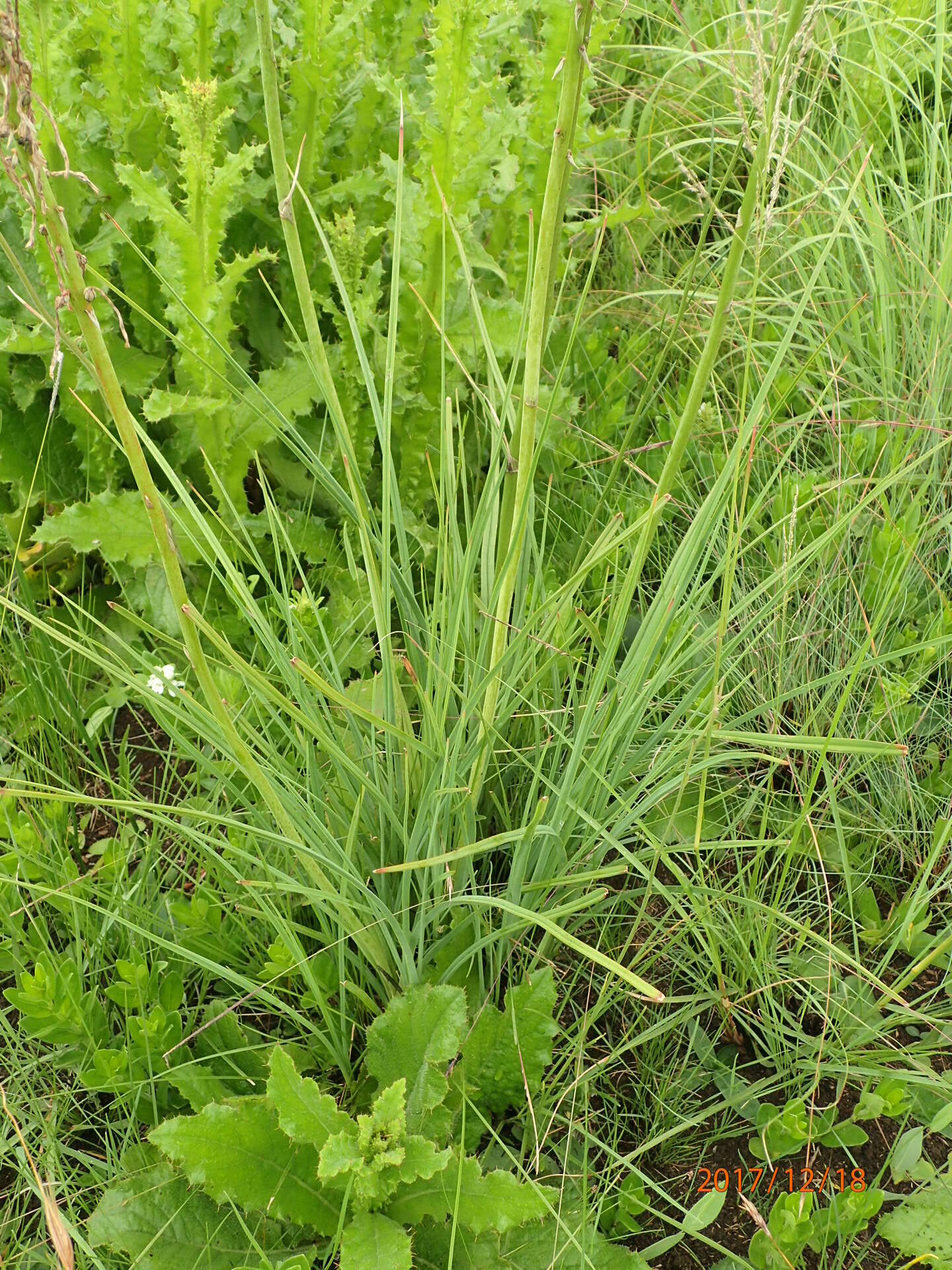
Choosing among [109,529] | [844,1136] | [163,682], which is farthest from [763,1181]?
[109,529]

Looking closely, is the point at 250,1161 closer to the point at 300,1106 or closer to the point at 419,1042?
the point at 300,1106

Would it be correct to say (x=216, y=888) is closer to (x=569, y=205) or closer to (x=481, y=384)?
(x=481, y=384)

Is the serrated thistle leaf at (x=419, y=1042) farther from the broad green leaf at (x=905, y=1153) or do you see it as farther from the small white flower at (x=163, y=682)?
the broad green leaf at (x=905, y=1153)

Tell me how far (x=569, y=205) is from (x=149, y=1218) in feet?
7.14

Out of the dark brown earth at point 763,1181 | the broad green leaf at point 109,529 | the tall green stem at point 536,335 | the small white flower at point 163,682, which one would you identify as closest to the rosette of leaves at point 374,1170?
the dark brown earth at point 763,1181

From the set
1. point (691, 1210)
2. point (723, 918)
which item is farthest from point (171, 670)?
point (691, 1210)

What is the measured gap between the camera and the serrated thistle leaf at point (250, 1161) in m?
1.19

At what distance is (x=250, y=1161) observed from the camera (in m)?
1.23

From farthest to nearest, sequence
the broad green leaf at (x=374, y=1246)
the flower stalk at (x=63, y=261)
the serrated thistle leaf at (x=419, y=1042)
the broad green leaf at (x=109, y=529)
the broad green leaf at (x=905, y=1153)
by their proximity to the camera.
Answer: the broad green leaf at (x=109, y=529) < the broad green leaf at (x=905, y=1153) < the serrated thistle leaf at (x=419, y=1042) < the broad green leaf at (x=374, y=1246) < the flower stalk at (x=63, y=261)

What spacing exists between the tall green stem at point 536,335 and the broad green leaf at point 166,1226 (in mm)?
582

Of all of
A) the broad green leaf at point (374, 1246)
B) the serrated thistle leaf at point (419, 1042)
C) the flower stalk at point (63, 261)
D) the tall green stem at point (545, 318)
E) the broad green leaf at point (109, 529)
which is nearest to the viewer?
the flower stalk at point (63, 261)

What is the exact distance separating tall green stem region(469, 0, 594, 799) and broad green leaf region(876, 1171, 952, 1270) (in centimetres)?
75

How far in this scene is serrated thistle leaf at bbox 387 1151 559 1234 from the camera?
118 cm
